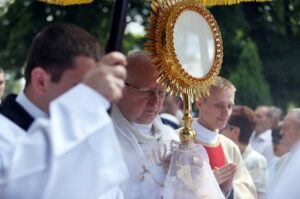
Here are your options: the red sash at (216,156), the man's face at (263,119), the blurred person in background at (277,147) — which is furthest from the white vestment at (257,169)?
the man's face at (263,119)

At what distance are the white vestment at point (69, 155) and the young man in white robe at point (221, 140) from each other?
162cm

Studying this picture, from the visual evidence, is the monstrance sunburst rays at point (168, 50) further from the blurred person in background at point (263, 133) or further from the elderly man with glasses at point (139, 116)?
the blurred person in background at point (263, 133)

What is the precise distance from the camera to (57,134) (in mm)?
1745

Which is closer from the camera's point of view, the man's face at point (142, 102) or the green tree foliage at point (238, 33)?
the man's face at point (142, 102)

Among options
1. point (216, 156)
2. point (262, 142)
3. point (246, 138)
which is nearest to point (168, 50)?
point (216, 156)

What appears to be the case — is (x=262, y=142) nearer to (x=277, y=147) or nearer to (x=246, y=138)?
(x=277, y=147)

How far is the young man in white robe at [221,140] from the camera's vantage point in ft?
12.1

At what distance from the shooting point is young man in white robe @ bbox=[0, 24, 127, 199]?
1762 mm

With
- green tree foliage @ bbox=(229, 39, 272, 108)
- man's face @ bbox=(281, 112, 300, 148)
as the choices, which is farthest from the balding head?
green tree foliage @ bbox=(229, 39, 272, 108)

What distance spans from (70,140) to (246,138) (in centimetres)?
377

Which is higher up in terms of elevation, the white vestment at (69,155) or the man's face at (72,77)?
the man's face at (72,77)

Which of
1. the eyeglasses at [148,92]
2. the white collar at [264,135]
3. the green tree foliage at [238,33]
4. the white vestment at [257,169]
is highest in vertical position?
the green tree foliage at [238,33]

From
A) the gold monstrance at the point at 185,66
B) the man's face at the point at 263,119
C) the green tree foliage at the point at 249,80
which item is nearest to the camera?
the gold monstrance at the point at 185,66

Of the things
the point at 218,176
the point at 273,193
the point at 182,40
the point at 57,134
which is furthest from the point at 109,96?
the point at 218,176
